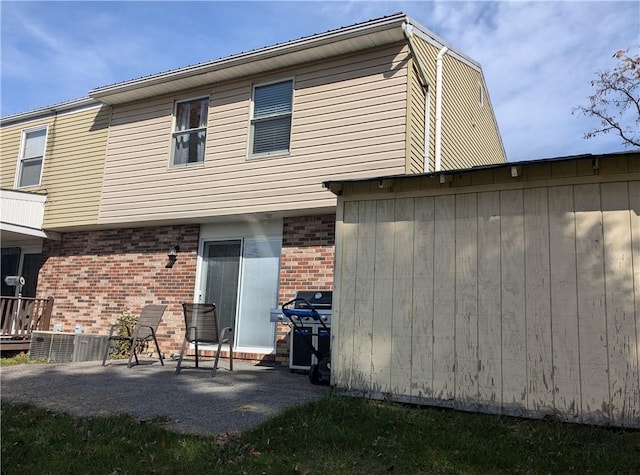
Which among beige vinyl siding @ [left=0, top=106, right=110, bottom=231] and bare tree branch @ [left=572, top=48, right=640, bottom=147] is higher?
bare tree branch @ [left=572, top=48, right=640, bottom=147]

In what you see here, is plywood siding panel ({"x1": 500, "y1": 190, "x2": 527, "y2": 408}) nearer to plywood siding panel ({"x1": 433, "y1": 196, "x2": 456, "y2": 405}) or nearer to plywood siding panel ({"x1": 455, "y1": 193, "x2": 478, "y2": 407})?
plywood siding panel ({"x1": 455, "y1": 193, "x2": 478, "y2": 407})

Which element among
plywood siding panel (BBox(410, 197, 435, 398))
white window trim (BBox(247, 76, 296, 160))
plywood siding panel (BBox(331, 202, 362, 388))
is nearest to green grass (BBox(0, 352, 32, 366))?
white window trim (BBox(247, 76, 296, 160))

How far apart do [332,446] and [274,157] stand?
5.93 meters

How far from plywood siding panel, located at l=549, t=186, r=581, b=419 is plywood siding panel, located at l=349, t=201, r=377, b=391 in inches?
70.1

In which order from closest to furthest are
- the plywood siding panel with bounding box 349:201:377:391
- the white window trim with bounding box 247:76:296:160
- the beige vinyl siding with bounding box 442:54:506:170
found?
1. the plywood siding panel with bounding box 349:201:377:391
2. the white window trim with bounding box 247:76:296:160
3. the beige vinyl siding with bounding box 442:54:506:170

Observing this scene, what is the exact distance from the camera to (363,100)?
822 cm

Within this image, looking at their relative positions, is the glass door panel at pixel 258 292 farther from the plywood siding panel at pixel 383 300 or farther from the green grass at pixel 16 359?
the green grass at pixel 16 359

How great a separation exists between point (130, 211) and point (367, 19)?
5997mm

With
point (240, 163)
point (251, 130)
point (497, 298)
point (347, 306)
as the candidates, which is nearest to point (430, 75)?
point (251, 130)

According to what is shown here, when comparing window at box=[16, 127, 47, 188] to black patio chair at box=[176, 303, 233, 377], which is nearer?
black patio chair at box=[176, 303, 233, 377]

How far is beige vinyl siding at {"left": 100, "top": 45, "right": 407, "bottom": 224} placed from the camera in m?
8.02

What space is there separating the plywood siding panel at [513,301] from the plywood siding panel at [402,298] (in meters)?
0.92

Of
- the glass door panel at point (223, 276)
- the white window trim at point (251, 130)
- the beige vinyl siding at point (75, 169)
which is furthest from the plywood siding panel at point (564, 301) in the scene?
the beige vinyl siding at point (75, 169)

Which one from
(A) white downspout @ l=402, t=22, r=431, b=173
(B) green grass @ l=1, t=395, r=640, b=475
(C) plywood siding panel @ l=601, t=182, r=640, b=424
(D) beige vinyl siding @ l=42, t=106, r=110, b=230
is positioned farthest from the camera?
(D) beige vinyl siding @ l=42, t=106, r=110, b=230
